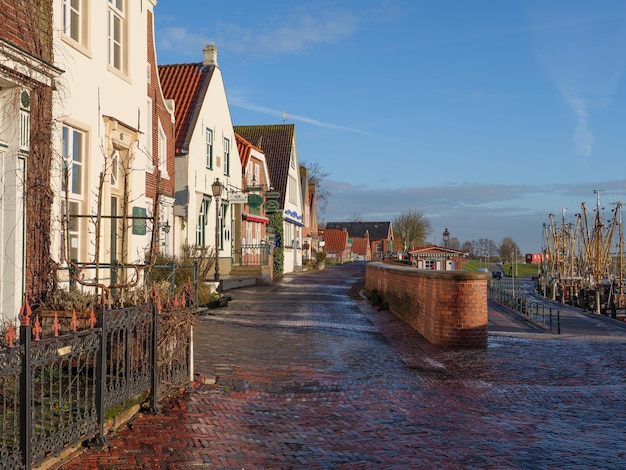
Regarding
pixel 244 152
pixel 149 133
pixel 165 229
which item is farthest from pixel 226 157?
pixel 149 133

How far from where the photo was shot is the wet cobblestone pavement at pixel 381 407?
19.4ft

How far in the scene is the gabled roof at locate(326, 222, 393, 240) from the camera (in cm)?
13439

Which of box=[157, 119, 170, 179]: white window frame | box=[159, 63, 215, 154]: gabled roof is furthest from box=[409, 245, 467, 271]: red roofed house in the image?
box=[157, 119, 170, 179]: white window frame

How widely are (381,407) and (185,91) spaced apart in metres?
21.4

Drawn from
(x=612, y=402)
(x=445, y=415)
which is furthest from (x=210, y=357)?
(x=612, y=402)

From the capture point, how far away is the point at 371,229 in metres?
136

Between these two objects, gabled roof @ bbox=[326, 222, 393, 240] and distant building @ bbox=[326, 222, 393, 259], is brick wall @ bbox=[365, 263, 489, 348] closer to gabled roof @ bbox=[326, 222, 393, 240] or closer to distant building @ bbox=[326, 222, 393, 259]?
distant building @ bbox=[326, 222, 393, 259]

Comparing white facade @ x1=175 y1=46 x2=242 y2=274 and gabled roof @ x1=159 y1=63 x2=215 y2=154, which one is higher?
gabled roof @ x1=159 y1=63 x2=215 y2=154

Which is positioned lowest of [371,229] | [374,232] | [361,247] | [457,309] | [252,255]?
[457,309]

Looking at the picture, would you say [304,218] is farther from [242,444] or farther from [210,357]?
[242,444]

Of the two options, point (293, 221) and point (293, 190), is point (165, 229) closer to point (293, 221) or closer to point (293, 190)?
point (293, 221)

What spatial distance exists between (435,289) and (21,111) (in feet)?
27.1

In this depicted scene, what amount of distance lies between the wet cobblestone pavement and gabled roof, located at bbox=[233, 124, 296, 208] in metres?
29.8

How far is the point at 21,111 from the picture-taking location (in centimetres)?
910
